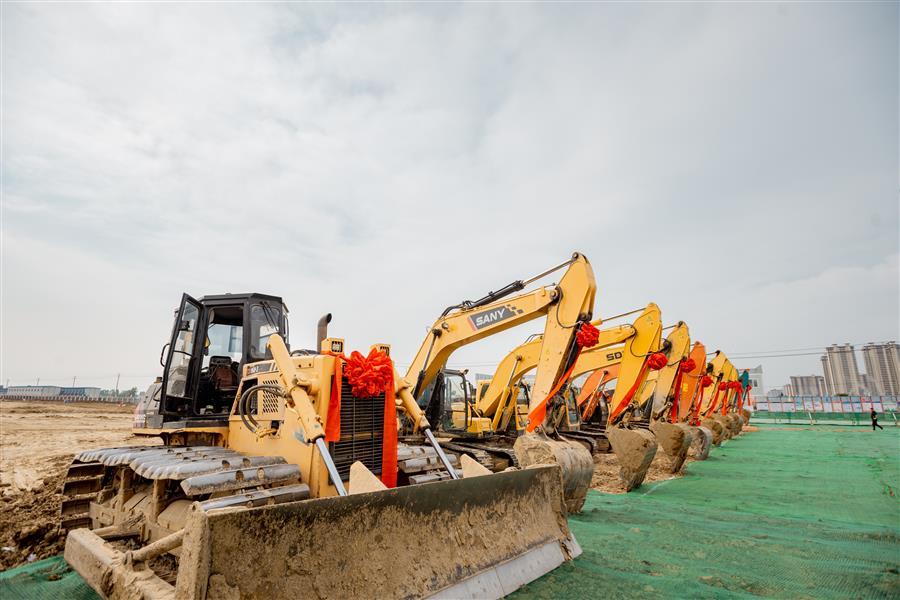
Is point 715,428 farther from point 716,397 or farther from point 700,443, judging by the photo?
point 700,443

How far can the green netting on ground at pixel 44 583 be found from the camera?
Answer: 348cm

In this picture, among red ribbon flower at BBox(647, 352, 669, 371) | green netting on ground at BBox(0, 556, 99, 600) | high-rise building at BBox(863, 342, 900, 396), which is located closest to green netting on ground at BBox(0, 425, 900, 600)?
green netting on ground at BBox(0, 556, 99, 600)

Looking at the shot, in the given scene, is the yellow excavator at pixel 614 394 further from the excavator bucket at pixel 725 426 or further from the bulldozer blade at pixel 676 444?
the excavator bucket at pixel 725 426

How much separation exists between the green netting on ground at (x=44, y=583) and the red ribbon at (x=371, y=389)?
2.10m

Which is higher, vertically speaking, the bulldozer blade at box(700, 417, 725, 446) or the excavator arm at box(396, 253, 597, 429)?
the excavator arm at box(396, 253, 597, 429)

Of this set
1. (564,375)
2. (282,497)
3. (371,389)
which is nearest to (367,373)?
(371,389)

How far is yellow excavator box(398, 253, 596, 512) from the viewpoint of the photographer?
5.49 metres

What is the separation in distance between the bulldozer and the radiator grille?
0.01 metres

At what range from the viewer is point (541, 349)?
7.59 meters

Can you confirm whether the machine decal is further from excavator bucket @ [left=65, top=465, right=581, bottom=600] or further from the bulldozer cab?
excavator bucket @ [left=65, top=465, right=581, bottom=600]

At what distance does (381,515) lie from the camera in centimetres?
272

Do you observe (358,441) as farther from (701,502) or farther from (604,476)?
(604,476)

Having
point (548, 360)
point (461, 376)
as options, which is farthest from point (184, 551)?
point (461, 376)

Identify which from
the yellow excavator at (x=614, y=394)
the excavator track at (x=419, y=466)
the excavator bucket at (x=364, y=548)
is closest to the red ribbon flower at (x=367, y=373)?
the excavator track at (x=419, y=466)
